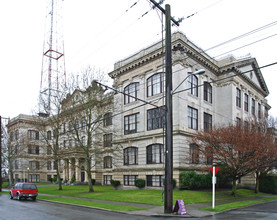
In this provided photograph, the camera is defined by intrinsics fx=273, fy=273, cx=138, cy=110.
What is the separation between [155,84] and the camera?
33500 mm

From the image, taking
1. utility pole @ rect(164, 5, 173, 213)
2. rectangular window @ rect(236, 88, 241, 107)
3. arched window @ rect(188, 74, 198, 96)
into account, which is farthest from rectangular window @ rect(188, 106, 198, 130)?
utility pole @ rect(164, 5, 173, 213)

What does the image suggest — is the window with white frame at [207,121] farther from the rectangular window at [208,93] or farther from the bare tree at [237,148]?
the bare tree at [237,148]

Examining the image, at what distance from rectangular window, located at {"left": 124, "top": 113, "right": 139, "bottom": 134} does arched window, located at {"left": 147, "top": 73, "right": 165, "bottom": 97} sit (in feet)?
12.4

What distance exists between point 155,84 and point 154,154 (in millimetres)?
8483

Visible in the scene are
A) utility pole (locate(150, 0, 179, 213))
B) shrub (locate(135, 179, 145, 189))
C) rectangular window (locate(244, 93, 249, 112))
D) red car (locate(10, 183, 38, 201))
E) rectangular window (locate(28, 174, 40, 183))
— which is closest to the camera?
utility pole (locate(150, 0, 179, 213))

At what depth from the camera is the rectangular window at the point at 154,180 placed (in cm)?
3103

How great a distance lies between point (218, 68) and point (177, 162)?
1551 cm

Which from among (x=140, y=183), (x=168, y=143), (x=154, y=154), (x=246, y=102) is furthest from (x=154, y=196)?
(x=246, y=102)

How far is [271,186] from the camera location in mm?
32031

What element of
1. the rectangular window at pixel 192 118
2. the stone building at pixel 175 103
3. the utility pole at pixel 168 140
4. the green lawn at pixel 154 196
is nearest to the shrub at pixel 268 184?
the green lawn at pixel 154 196

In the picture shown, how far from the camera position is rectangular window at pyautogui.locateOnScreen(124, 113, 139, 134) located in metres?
35.5

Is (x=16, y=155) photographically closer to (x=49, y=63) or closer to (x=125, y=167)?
(x=49, y=63)

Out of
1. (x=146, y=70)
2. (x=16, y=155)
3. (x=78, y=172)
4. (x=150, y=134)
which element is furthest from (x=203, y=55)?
(x=16, y=155)

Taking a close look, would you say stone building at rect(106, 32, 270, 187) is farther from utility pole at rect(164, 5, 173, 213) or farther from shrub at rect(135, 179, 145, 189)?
utility pole at rect(164, 5, 173, 213)
